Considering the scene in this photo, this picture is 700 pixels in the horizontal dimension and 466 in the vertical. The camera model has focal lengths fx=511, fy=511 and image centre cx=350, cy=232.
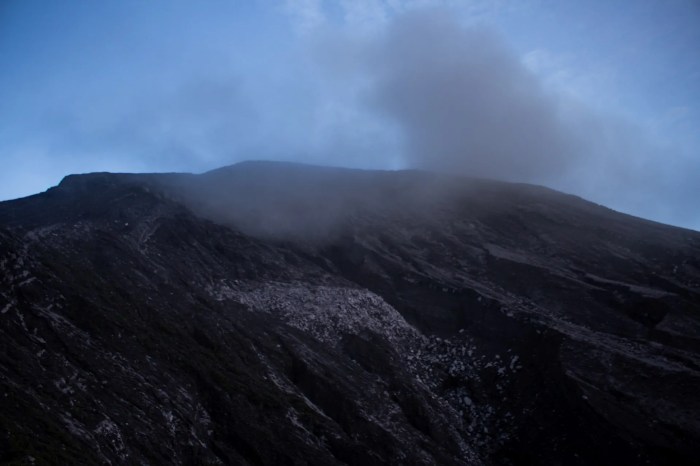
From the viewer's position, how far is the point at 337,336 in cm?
3781

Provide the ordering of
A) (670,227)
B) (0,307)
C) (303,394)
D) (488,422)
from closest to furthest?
(0,307) → (303,394) → (488,422) → (670,227)

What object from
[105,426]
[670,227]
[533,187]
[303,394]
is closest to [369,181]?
[533,187]

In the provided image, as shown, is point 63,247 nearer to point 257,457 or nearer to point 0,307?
point 0,307

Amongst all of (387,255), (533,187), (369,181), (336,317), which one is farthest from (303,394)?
(533,187)

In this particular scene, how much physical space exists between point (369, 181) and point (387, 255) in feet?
90.3

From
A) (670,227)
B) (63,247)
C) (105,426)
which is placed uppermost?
(670,227)

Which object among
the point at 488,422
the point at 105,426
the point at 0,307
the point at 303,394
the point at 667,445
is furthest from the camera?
the point at 488,422

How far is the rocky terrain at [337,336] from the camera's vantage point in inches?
872

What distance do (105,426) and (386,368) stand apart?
64.6ft

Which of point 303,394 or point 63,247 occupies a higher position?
point 63,247

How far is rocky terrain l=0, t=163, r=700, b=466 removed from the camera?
2214 centimetres

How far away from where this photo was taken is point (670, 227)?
2403 inches

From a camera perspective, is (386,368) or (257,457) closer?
(257,457)

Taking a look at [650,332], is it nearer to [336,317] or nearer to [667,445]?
[667,445]
